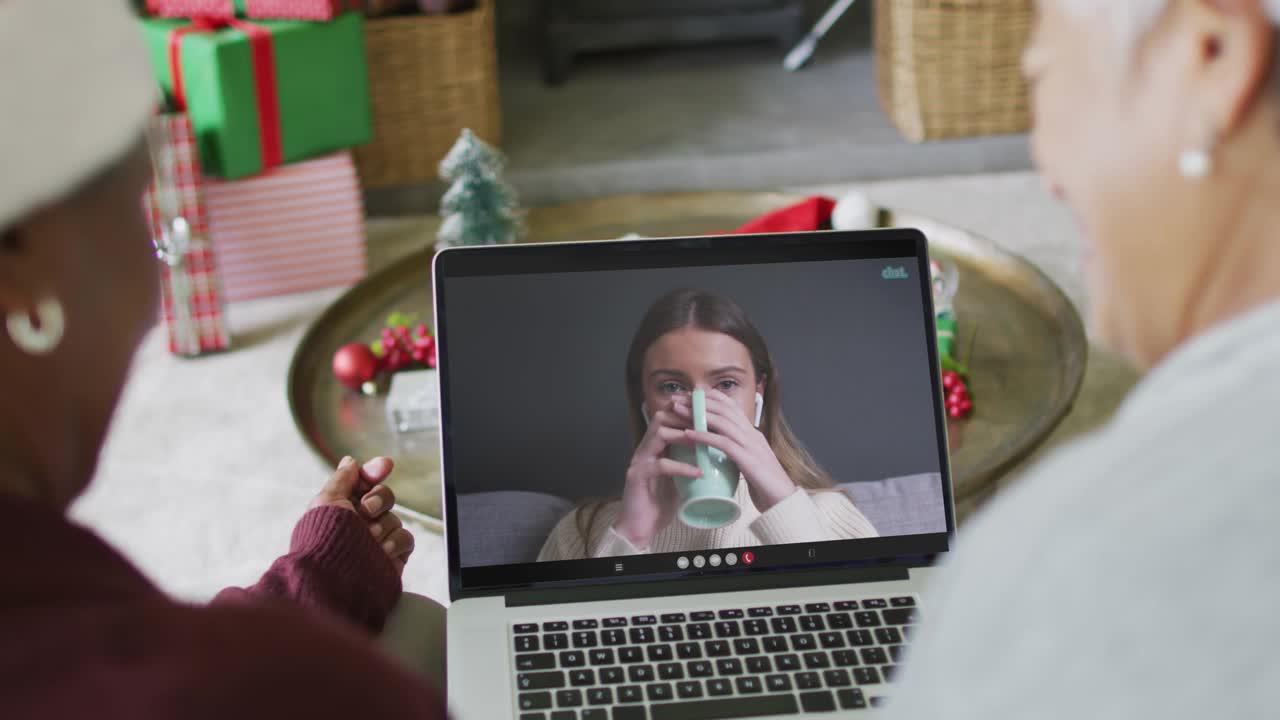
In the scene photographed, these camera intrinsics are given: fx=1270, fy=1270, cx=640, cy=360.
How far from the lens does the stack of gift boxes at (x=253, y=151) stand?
2.33 meters

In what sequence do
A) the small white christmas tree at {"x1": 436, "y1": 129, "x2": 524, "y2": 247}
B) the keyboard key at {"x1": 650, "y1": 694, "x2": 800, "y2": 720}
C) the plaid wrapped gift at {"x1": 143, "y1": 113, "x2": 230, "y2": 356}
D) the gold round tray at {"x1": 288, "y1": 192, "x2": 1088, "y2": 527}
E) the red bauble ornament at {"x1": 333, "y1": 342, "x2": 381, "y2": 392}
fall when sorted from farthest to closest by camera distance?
the plaid wrapped gift at {"x1": 143, "y1": 113, "x2": 230, "y2": 356} → the small white christmas tree at {"x1": 436, "y1": 129, "x2": 524, "y2": 247} → the red bauble ornament at {"x1": 333, "y1": 342, "x2": 381, "y2": 392} → the gold round tray at {"x1": 288, "y1": 192, "x2": 1088, "y2": 527} → the keyboard key at {"x1": 650, "y1": 694, "x2": 800, "y2": 720}

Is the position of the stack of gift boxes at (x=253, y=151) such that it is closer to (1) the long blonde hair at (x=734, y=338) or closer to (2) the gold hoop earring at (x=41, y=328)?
(1) the long blonde hair at (x=734, y=338)

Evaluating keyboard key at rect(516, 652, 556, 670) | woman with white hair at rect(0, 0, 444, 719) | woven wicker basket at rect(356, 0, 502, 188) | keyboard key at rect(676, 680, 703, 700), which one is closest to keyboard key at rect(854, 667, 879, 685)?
keyboard key at rect(676, 680, 703, 700)

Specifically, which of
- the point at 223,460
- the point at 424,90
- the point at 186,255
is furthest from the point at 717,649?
the point at 424,90

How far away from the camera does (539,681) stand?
91cm

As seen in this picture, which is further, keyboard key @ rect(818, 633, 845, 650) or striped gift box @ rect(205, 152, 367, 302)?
striped gift box @ rect(205, 152, 367, 302)

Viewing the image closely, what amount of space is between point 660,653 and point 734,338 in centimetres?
27

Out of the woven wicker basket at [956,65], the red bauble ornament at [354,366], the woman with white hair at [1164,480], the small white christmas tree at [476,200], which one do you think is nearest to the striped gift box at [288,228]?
the small white christmas tree at [476,200]

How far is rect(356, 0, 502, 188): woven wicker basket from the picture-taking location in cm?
279

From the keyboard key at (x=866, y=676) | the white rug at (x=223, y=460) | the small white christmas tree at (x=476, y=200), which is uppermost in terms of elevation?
the keyboard key at (x=866, y=676)

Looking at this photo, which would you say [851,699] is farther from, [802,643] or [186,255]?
[186,255]

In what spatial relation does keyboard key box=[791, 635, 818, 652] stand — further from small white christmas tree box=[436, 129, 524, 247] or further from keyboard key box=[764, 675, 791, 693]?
small white christmas tree box=[436, 129, 524, 247]

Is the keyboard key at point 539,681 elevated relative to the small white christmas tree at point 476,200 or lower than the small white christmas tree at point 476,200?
elevated

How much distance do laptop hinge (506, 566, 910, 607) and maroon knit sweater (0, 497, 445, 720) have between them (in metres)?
0.45
